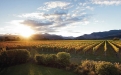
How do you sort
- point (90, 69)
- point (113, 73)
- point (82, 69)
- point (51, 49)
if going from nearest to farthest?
1. point (113, 73)
2. point (90, 69)
3. point (82, 69)
4. point (51, 49)

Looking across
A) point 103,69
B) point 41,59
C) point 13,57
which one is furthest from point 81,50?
point 103,69

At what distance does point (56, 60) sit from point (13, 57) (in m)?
7.47

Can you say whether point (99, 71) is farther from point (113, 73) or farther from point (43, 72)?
point (43, 72)

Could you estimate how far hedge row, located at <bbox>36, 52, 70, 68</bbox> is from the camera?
24422 millimetres

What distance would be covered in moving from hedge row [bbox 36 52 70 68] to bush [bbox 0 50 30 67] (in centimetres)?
267

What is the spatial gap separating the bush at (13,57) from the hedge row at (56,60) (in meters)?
2.67

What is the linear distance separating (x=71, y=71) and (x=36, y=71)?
466 cm

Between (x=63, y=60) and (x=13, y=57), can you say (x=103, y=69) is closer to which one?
(x=63, y=60)

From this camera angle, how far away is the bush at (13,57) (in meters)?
26.9

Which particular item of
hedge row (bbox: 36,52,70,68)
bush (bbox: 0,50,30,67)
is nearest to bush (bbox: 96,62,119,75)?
hedge row (bbox: 36,52,70,68)

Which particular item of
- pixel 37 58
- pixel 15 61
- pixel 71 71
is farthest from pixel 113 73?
pixel 15 61

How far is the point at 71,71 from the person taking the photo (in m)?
22.3

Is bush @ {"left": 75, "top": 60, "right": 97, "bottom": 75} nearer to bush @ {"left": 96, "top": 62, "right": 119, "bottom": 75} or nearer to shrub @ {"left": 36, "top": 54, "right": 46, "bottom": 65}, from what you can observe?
bush @ {"left": 96, "top": 62, "right": 119, "bottom": 75}

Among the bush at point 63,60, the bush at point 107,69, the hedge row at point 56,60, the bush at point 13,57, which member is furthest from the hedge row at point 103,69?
the bush at point 13,57
